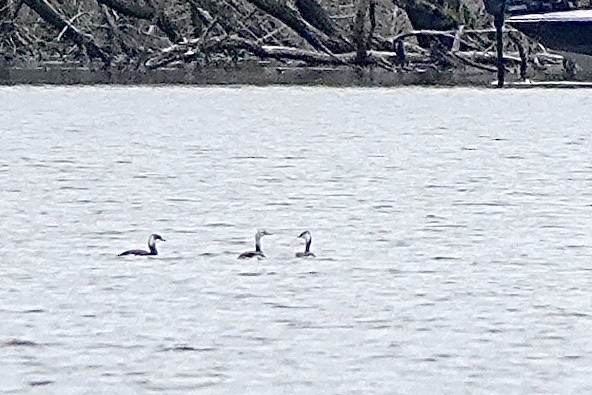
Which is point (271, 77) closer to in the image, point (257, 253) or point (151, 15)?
point (151, 15)

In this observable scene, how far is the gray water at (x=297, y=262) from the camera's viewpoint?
16.1ft

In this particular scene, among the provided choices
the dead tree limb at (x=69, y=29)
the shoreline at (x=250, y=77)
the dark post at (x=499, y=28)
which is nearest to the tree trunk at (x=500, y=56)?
the dark post at (x=499, y=28)

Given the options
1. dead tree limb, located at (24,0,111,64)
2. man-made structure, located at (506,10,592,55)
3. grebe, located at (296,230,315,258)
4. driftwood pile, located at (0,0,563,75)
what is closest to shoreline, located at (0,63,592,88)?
driftwood pile, located at (0,0,563,75)

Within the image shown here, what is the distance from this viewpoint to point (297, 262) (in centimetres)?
727

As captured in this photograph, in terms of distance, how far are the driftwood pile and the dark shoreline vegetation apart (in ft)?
0.07

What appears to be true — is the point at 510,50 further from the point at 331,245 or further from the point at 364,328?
the point at 364,328

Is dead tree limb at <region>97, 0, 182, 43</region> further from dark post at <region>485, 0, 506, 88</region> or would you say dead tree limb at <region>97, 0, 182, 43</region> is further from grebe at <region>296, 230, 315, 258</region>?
grebe at <region>296, 230, 315, 258</region>

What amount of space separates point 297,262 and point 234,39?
64.7ft

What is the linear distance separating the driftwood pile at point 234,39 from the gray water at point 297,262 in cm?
1109

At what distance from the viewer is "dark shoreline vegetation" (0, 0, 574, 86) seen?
87.8 feet

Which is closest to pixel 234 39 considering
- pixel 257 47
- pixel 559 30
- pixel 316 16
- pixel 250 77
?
pixel 257 47

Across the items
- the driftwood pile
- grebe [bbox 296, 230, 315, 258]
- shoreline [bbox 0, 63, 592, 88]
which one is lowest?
shoreline [bbox 0, 63, 592, 88]

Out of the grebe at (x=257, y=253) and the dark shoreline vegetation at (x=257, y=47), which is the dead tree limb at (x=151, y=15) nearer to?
the dark shoreline vegetation at (x=257, y=47)

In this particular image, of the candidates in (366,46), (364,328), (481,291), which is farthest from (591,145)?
(366,46)
